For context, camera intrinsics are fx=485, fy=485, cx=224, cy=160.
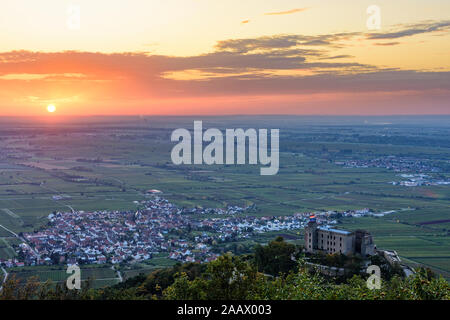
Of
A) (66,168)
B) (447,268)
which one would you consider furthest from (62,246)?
(66,168)

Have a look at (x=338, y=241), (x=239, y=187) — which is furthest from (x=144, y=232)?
(x=239, y=187)

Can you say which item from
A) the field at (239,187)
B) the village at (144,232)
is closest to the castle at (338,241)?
the village at (144,232)

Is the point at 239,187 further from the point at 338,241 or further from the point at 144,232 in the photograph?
the point at 338,241

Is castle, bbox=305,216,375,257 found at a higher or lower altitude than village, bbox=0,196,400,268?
higher

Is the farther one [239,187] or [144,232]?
[239,187]

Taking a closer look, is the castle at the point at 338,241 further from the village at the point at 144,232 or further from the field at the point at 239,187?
the field at the point at 239,187

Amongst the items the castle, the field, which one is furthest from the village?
the castle

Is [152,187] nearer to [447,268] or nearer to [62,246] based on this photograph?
[62,246]

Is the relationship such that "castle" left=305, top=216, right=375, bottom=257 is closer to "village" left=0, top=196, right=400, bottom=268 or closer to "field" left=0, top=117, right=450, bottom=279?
"village" left=0, top=196, right=400, bottom=268
